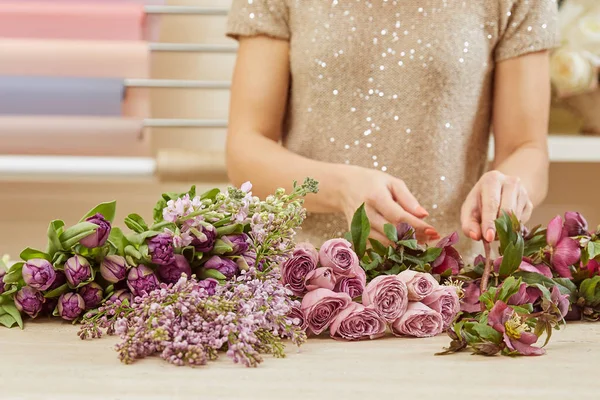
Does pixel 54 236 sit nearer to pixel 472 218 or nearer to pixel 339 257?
pixel 339 257

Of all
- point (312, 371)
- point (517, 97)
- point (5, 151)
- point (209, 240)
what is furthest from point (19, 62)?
point (312, 371)

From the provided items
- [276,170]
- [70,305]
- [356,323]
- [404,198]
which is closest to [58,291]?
[70,305]

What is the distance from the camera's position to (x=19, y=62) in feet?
4.96

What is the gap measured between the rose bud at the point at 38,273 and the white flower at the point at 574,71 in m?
1.15

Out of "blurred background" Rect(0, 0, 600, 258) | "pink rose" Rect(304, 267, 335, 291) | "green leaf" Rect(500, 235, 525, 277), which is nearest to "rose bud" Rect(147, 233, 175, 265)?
"pink rose" Rect(304, 267, 335, 291)

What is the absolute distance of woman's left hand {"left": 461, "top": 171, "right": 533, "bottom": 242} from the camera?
0.77 metres

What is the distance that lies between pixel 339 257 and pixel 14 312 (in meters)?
0.28

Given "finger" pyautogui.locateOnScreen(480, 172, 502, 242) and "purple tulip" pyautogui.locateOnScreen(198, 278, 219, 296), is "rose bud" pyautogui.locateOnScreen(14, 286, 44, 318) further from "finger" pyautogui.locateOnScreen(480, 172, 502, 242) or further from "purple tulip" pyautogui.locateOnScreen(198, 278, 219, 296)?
"finger" pyautogui.locateOnScreen(480, 172, 502, 242)

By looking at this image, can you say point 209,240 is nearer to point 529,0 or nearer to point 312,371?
point 312,371

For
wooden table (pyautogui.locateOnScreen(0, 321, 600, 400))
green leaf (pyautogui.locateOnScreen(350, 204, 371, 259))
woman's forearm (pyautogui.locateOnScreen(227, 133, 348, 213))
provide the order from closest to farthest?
wooden table (pyautogui.locateOnScreen(0, 321, 600, 400))
green leaf (pyautogui.locateOnScreen(350, 204, 371, 259))
woman's forearm (pyautogui.locateOnScreen(227, 133, 348, 213))

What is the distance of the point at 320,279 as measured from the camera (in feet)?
2.15

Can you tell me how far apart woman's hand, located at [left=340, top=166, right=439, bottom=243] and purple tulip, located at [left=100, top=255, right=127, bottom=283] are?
30cm

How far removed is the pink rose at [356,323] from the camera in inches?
25.5

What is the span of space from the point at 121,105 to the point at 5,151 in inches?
9.3
